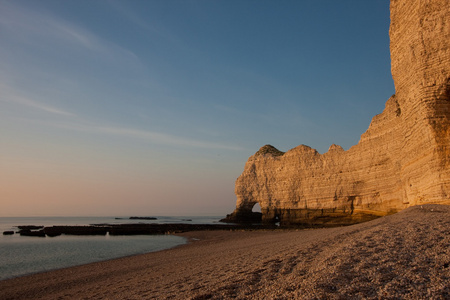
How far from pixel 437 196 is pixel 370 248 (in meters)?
10.7

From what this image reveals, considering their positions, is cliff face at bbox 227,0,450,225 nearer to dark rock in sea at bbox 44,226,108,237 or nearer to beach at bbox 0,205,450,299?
beach at bbox 0,205,450,299

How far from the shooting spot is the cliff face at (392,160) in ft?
45.7

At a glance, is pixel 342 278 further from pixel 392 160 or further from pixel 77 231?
pixel 77 231

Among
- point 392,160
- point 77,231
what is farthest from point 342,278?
point 77,231

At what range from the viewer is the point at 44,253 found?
55.0 ft

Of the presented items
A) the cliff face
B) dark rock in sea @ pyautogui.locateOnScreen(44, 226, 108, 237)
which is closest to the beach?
the cliff face

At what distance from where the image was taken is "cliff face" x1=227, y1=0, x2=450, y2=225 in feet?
45.7

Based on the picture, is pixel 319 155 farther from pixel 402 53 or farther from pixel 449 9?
pixel 449 9

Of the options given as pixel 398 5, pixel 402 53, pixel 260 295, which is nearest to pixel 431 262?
pixel 260 295

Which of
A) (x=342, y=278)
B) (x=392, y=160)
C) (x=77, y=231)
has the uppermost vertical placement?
(x=392, y=160)

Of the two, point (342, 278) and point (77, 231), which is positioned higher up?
point (342, 278)

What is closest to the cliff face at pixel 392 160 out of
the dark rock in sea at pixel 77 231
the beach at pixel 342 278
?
the beach at pixel 342 278

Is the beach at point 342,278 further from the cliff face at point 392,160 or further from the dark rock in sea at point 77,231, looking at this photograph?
the dark rock in sea at point 77,231

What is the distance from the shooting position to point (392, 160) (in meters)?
25.1
